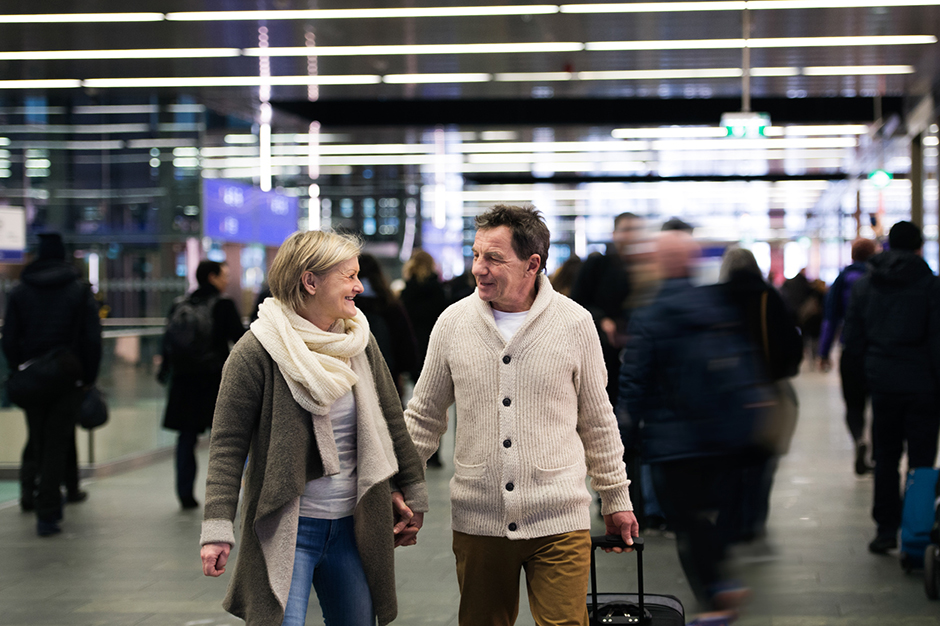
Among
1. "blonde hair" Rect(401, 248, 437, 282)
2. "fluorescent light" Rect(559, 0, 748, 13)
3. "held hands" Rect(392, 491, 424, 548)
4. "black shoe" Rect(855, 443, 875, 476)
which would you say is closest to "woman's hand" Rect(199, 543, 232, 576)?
"held hands" Rect(392, 491, 424, 548)

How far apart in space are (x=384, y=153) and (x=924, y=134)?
11.0 metres

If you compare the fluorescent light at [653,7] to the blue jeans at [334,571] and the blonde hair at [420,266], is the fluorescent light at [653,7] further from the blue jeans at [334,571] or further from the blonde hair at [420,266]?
the blue jeans at [334,571]

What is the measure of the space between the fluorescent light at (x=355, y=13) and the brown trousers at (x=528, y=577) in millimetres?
8304

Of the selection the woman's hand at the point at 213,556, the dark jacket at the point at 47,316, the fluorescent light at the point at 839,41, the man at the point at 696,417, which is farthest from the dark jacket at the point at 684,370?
the fluorescent light at the point at 839,41

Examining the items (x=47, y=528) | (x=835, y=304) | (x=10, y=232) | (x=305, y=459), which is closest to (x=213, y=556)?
(x=305, y=459)

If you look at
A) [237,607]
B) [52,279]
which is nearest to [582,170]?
[52,279]

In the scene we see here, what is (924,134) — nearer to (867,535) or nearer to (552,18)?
(552,18)

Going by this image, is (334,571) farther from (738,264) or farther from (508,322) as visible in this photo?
(738,264)

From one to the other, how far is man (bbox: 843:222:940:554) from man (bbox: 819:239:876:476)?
98 centimetres

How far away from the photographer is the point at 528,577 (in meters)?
2.82

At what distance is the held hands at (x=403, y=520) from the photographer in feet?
9.33

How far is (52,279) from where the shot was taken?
21.8ft

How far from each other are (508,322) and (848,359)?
4609 millimetres

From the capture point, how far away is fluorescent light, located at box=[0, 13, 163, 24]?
408 inches
